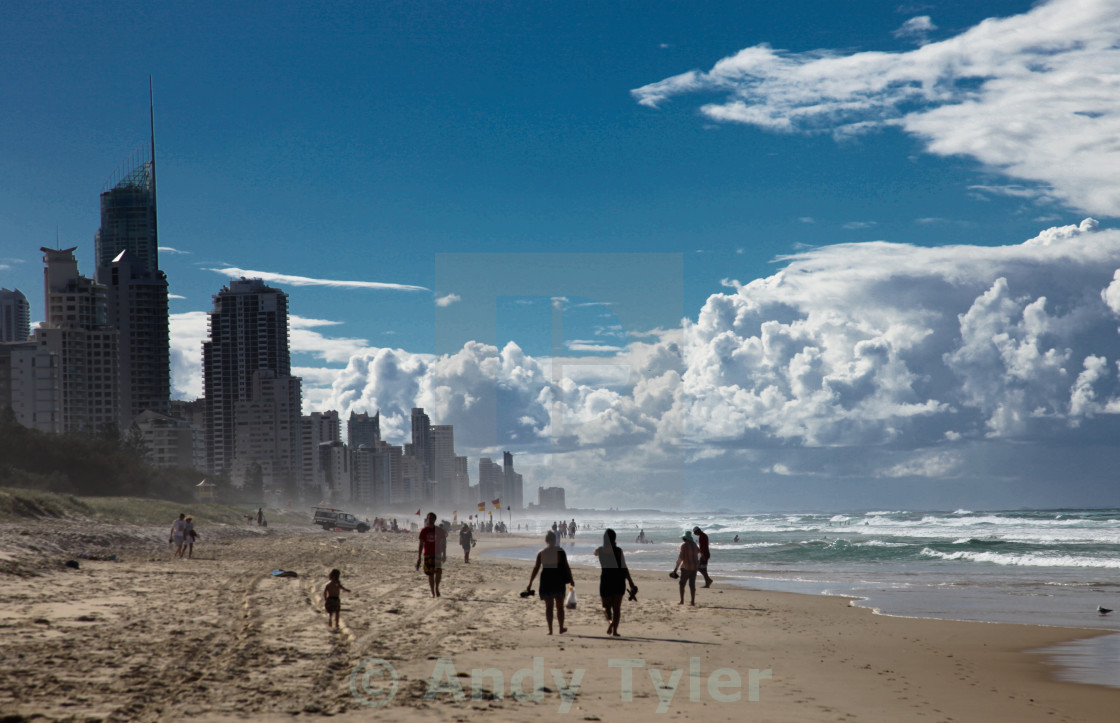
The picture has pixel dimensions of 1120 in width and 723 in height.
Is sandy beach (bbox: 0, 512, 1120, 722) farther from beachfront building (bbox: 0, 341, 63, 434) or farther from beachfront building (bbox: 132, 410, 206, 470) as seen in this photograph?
beachfront building (bbox: 132, 410, 206, 470)

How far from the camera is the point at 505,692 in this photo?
973 cm

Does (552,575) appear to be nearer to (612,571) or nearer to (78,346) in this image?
(612,571)

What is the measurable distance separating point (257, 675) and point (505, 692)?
2866 mm

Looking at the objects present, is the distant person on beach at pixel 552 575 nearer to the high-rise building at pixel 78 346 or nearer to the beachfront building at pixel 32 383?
the beachfront building at pixel 32 383

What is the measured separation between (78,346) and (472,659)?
16591 cm

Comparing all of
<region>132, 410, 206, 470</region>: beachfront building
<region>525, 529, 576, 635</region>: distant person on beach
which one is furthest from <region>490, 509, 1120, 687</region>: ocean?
<region>132, 410, 206, 470</region>: beachfront building

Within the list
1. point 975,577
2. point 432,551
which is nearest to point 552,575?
point 432,551

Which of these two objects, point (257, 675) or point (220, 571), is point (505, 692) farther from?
point (220, 571)

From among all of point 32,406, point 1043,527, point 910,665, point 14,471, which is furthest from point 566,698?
point 32,406

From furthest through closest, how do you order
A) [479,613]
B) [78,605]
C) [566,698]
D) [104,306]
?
[104,306], [479,613], [78,605], [566,698]
